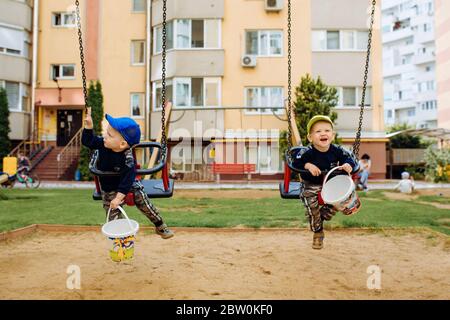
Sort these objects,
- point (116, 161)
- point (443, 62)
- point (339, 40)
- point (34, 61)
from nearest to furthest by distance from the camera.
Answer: point (116, 161) < point (339, 40) < point (34, 61) < point (443, 62)

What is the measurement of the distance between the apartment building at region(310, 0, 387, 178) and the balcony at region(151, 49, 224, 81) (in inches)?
212

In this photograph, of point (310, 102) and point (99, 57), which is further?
point (99, 57)

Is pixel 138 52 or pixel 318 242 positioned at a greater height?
pixel 138 52

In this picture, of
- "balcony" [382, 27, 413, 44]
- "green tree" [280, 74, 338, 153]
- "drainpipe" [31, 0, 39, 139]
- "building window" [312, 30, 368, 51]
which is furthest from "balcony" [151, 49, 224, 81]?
"balcony" [382, 27, 413, 44]

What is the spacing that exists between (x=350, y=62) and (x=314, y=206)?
2111 centimetres

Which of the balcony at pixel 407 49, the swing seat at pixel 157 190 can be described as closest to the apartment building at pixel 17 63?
the swing seat at pixel 157 190

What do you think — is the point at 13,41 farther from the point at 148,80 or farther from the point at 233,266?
the point at 233,266

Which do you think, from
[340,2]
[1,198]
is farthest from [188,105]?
[1,198]

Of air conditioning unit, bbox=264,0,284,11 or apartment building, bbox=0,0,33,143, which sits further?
apartment building, bbox=0,0,33,143

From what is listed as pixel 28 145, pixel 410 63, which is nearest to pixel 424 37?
pixel 410 63

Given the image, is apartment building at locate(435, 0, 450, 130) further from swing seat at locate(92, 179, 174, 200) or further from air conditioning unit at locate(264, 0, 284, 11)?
swing seat at locate(92, 179, 174, 200)

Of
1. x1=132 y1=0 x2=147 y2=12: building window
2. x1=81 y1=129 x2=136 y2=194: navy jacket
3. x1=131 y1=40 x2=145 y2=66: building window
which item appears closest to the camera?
x1=81 y1=129 x2=136 y2=194: navy jacket

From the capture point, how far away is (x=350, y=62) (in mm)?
24656

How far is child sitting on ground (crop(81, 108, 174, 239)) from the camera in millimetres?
4793
